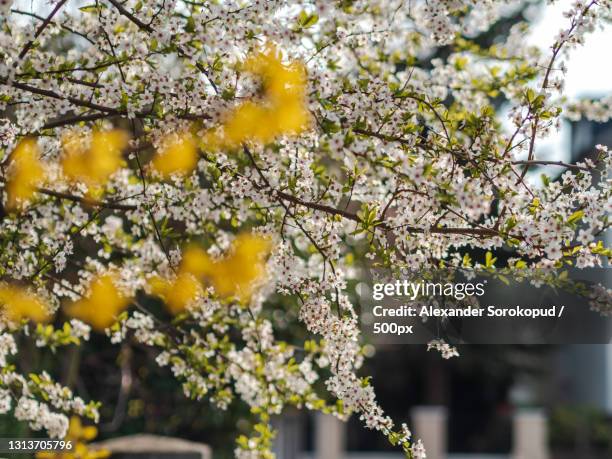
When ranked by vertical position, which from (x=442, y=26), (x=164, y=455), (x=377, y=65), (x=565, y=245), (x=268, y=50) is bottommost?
(x=164, y=455)

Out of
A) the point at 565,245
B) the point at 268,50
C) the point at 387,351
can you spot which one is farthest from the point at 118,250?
the point at 387,351

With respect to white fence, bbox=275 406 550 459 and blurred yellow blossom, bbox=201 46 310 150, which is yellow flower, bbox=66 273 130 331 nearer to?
blurred yellow blossom, bbox=201 46 310 150

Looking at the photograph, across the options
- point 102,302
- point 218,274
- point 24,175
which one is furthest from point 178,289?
point 24,175

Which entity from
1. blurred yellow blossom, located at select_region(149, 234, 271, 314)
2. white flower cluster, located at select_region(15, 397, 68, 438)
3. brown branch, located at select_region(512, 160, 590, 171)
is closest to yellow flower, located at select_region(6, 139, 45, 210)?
blurred yellow blossom, located at select_region(149, 234, 271, 314)

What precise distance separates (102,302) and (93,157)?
2.24ft

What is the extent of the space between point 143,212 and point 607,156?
1784 millimetres

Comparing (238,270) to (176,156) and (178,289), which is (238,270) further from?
(176,156)

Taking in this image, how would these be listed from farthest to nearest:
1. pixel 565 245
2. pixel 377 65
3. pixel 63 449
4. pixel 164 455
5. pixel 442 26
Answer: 1. pixel 164 455
2. pixel 377 65
3. pixel 63 449
4. pixel 442 26
5. pixel 565 245

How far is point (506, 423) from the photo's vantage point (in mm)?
15188

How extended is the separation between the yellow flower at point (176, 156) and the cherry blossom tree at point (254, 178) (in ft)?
0.04

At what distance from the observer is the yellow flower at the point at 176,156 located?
9.66 feet

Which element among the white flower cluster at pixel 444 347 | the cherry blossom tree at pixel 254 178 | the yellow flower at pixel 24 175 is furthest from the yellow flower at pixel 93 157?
the white flower cluster at pixel 444 347

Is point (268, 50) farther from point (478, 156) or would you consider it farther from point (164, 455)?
point (164, 455)

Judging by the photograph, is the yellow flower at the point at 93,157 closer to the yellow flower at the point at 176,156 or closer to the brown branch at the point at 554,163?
the yellow flower at the point at 176,156
